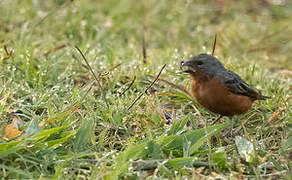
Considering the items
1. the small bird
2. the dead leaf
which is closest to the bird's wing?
the small bird

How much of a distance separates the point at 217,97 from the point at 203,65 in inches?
16.0

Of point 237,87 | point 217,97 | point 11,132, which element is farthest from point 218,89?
point 11,132

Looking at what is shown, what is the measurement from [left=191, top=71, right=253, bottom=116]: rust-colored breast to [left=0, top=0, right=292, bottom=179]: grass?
0.16 meters

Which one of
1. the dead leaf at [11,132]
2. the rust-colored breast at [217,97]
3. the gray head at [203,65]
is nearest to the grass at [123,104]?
the dead leaf at [11,132]

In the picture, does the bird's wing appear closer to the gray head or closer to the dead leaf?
the gray head

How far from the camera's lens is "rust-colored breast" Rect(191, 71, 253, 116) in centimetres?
509

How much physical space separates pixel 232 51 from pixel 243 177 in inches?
167

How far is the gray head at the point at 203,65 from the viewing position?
5.31 meters

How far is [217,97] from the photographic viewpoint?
5.13 metres

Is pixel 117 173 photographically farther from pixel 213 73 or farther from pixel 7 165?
pixel 213 73

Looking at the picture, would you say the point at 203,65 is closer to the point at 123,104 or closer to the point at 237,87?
the point at 237,87

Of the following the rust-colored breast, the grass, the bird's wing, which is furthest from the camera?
the bird's wing

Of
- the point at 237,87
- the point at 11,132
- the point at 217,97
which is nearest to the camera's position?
the point at 11,132

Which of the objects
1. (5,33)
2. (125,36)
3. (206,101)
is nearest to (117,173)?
(206,101)
